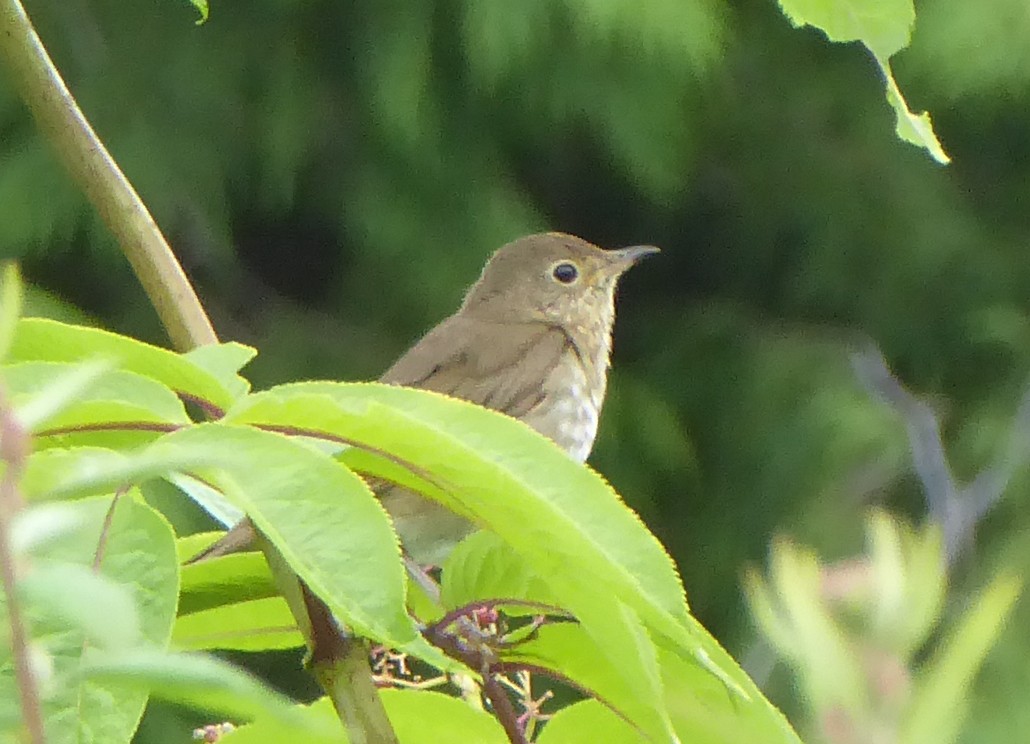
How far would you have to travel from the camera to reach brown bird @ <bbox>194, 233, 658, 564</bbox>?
95.7 inches

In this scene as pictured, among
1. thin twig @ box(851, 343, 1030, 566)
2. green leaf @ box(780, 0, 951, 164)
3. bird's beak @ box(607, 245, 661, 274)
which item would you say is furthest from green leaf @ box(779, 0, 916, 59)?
thin twig @ box(851, 343, 1030, 566)

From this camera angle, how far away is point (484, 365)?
8.17 feet

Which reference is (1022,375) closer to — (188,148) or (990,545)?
(990,545)

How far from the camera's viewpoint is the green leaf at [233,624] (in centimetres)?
73

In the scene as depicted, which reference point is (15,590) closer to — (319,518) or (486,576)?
(319,518)

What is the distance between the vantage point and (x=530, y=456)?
0.54 meters

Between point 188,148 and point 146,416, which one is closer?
point 146,416

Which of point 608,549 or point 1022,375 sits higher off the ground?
point 1022,375

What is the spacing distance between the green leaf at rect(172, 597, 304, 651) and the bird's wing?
61.9 inches

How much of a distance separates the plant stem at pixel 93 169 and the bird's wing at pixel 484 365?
1.51 metres

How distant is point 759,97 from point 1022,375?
1161 millimetres

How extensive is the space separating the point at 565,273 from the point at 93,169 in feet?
7.16

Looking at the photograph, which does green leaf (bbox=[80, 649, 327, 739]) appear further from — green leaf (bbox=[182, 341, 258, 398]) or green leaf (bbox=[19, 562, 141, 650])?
green leaf (bbox=[182, 341, 258, 398])

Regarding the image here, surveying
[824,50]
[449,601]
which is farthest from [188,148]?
[449,601]
